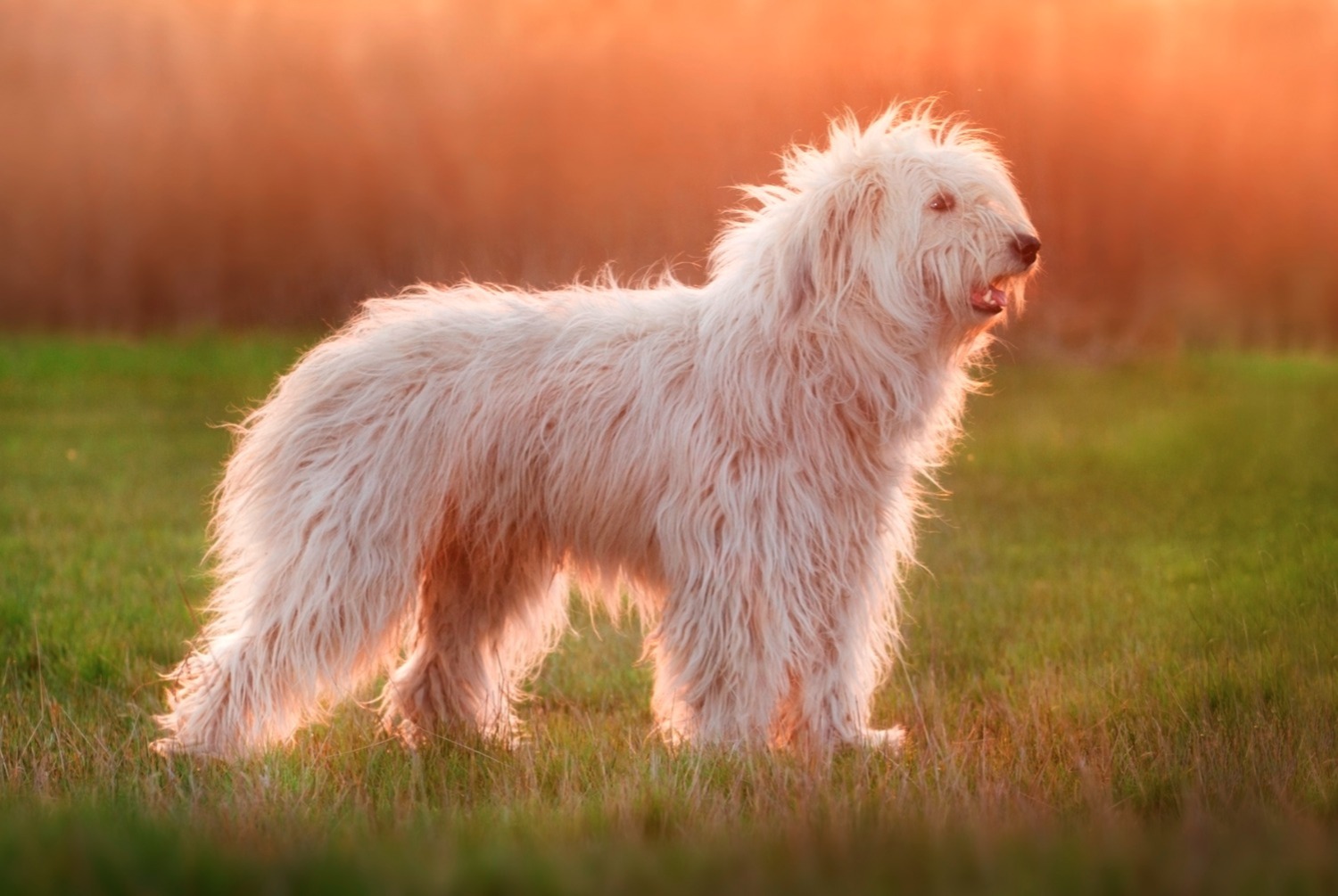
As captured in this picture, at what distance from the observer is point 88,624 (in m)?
6.95

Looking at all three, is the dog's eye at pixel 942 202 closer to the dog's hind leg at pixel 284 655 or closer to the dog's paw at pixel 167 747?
the dog's hind leg at pixel 284 655

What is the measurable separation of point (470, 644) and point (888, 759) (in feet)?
6.92

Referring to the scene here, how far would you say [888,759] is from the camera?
15.0 ft

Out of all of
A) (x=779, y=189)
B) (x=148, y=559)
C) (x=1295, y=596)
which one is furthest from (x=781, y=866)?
(x=148, y=559)

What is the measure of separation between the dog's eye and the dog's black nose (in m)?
0.27

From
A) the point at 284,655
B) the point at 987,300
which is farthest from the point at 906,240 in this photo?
the point at 284,655

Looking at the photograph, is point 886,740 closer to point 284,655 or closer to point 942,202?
point 942,202

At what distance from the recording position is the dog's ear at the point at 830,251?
16.6 feet

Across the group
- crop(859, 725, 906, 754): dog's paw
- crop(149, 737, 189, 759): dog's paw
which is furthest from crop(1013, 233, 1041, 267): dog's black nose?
crop(149, 737, 189, 759): dog's paw

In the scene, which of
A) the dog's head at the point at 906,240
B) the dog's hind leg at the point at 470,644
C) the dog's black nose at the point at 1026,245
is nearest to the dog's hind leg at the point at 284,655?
the dog's hind leg at the point at 470,644

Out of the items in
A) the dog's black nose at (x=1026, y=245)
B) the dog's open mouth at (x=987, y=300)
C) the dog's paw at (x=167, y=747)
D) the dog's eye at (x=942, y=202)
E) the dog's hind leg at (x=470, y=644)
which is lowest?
the dog's paw at (x=167, y=747)

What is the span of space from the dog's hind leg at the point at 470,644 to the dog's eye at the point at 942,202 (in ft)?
7.31

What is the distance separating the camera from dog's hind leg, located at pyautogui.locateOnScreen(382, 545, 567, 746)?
5.78 meters

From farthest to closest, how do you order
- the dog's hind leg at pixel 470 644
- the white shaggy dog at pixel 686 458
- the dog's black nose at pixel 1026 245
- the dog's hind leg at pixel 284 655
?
the dog's hind leg at pixel 470 644 → the dog's hind leg at pixel 284 655 → the white shaggy dog at pixel 686 458 → the dog's black nose at pixel 1026 245
